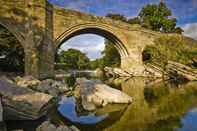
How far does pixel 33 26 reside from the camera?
24156mm

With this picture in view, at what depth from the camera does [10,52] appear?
2717 centimetres

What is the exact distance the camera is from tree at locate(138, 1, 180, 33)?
157ft

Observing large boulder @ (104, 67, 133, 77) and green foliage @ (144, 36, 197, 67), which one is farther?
large boulder @ (104, 67, 133, 77)

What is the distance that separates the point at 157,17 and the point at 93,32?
18263 mm

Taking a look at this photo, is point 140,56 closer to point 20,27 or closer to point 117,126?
point 20,27

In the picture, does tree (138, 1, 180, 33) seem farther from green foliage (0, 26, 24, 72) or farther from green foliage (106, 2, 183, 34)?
green foliage (0, 26, 24, 72)

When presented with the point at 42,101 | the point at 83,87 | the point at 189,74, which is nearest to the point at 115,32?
the point at 189,74

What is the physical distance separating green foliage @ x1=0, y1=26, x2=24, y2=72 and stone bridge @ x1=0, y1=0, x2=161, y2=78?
2.60 meters

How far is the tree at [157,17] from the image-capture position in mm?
48000

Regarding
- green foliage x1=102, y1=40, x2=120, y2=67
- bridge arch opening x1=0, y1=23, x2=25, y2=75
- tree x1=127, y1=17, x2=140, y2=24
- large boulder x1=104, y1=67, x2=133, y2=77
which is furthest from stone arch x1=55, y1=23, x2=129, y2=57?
tree x1=127, y1=17, x2=140, y2=24

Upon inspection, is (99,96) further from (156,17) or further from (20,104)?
(156,17)

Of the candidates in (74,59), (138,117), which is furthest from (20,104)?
(74,59)

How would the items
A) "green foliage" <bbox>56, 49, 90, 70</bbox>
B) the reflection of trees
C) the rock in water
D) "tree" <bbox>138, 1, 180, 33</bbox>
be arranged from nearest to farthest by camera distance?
the reflection of trees
the rock in water
"tree" <bbox>138, 1, 180, 33</bbox>
"green foliage" <bbox>56, 49, 90, 70</bbox>

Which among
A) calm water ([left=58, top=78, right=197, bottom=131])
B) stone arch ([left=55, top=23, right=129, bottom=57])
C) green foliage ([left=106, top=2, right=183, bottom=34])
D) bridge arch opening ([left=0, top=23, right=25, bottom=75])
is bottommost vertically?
calm water ([left=58, top=78, right=197, bottom=131])
